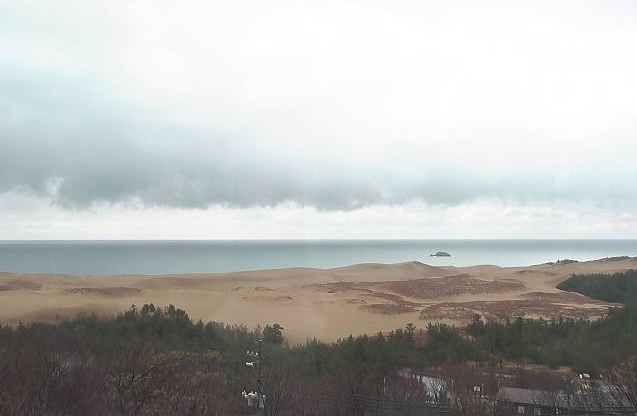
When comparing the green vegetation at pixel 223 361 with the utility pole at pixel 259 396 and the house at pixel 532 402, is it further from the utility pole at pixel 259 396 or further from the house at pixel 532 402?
the house at pixel 532 402

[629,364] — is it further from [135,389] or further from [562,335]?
[135,389]

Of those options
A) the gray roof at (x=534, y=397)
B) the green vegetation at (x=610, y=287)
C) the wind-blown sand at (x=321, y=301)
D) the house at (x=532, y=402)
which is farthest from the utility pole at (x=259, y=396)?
the green vegetation at (x=610, y=287)

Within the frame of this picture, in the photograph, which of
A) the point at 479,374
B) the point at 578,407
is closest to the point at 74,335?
the point at 479,374

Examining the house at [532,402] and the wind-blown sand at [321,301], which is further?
the wind-blown sand at [321,301]

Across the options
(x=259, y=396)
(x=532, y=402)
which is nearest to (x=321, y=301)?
(x=532, y=402)

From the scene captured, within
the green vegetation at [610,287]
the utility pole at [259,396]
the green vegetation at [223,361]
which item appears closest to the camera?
the utility pole at [259,396]

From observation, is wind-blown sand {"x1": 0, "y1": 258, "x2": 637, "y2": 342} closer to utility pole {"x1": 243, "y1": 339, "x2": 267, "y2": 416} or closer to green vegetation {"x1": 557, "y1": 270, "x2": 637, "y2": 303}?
green vegetation {"x1": 557, "y1": 270, "x2": 637, "y2": 303}

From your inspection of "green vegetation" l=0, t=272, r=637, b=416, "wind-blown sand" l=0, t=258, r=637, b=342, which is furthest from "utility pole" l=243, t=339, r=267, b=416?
"wind-blown sand" l=0, t=258, r=637, b=342
